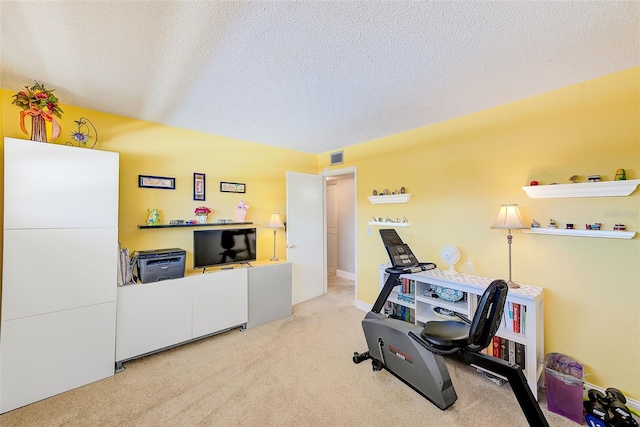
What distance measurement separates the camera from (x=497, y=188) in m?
2.43

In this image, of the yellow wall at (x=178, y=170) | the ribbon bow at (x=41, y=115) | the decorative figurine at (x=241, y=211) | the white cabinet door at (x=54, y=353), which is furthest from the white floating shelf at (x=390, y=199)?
the ribbon bow at (x=41, y=115)

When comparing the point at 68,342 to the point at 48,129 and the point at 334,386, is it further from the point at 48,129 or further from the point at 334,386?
the point at 334,386

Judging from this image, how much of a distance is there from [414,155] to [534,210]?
1.36 m

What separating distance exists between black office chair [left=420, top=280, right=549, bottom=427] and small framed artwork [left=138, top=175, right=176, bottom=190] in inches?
120

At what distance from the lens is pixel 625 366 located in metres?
1.83

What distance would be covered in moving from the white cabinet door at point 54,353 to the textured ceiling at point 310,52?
6.24ft

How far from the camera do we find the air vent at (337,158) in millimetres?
4070

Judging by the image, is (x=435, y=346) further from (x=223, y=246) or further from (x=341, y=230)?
(x=341, y=230)

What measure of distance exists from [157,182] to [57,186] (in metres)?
0.92

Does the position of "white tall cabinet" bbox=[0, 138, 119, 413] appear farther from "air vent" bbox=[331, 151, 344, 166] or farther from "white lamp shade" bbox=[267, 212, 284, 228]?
"air vent" bbox=[331, 151, 344, 166]

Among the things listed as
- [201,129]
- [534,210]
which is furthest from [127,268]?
[534,210]

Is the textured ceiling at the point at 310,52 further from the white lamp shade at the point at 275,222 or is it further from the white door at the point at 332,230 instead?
the white door at the point at 332,230

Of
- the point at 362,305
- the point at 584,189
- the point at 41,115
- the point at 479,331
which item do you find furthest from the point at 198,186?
the point at 584,189

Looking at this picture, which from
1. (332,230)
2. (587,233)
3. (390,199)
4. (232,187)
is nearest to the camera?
(587,233)
